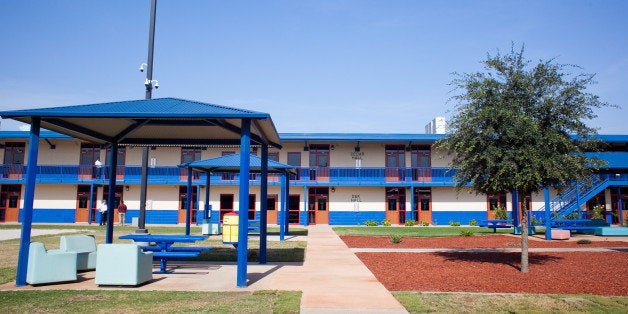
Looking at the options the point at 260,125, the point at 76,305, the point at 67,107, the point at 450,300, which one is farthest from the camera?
the point at 260,125

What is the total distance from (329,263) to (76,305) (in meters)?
6.05

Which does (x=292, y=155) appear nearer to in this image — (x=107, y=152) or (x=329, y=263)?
(x=107, y=152)

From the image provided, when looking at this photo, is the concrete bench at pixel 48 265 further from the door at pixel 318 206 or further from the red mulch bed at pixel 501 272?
the door at pixel 318 206

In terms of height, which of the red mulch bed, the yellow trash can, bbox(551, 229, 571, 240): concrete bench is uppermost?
the yellow trash can

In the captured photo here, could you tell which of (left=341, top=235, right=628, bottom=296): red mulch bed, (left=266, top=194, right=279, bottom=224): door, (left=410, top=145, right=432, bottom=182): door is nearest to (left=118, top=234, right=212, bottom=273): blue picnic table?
(left=341, top=235, right=628, bottom=296): red mulch bed

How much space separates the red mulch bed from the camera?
28.0 feet

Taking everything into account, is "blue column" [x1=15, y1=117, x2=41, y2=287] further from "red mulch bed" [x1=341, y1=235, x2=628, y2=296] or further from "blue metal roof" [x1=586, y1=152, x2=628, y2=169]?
"blue metal roof" [x1=586, y1=152, x2=628, y2=169]

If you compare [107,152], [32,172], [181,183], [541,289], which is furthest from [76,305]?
[107,152]

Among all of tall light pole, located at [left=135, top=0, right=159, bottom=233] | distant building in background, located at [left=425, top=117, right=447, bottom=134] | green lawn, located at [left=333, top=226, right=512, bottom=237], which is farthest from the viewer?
distant building in background, located at [left=425, top=117, right=447, bottom=134]

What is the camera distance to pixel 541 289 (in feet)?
27.6

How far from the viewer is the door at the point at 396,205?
3172cm

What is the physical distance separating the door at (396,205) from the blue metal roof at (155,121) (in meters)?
21.1

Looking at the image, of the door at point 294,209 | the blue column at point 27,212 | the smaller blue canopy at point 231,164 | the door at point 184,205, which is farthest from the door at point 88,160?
the blue column at point 27,212

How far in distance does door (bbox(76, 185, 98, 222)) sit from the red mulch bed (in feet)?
81.6
